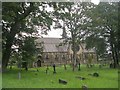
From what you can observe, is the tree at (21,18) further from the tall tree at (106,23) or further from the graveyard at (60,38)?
the tall tree at (106,23)

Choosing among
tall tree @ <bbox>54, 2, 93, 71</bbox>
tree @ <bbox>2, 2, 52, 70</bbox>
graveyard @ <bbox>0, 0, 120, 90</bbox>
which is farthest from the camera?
tall tree @ <bbox>54, 2, 93, 71</bbox>

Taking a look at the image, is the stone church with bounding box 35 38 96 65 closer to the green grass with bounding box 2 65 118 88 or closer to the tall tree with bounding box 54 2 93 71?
the tall tree with bounding box 54 2 93 71

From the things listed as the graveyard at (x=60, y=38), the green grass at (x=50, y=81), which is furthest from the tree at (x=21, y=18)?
the green grass at (x=50, y=81)

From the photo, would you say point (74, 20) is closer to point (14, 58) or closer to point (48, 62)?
point (14, 58)

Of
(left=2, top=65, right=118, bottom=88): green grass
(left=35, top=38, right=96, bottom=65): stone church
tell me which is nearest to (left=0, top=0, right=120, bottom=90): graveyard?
(left=2, top=65, right=118, bottom=88): green grass

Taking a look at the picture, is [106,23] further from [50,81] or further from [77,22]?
[50,81]

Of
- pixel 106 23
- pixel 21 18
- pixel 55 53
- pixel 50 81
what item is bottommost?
pixel 50 81

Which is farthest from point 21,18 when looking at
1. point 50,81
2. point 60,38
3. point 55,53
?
point 55,53

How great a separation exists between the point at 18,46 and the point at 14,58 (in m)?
2.79

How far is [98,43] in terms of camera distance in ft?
187

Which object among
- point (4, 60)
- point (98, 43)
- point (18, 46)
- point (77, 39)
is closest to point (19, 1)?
point (4, 60)

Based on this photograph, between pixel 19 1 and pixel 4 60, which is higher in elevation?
pixel 19 1

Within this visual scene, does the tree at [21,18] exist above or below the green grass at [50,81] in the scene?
above

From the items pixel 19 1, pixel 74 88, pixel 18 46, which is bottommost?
pixel 74 88
